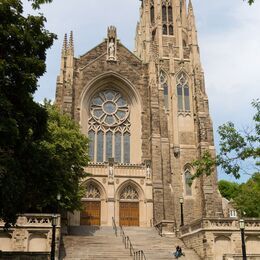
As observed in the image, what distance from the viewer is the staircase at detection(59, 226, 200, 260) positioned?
69.7ft

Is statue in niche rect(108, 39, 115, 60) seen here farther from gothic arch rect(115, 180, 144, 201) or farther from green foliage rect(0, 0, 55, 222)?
green foliage rect(0, 0, 55, 222)

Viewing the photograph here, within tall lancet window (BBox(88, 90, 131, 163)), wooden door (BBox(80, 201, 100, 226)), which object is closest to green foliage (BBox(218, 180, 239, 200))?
tall lancet window (BBox(88, 90, 131, 163))

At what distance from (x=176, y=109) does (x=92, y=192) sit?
11798 millimetres

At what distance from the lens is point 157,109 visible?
35.1 metres

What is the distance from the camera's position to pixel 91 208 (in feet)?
107

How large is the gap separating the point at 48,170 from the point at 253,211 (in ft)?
103

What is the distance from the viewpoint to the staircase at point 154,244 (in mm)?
22000

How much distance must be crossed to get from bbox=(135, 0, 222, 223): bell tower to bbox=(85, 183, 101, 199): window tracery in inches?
190

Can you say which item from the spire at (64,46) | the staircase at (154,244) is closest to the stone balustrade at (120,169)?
the staircase at (154,244)

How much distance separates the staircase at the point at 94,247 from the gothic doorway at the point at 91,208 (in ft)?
15.4

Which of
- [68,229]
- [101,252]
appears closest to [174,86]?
[68,229]

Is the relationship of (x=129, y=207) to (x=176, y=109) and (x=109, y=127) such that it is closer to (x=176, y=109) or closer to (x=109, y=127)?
(x=109, y=127)

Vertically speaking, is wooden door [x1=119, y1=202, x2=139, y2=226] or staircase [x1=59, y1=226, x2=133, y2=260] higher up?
wooden door [x1=119, y1=202, x2=139, y2=226]

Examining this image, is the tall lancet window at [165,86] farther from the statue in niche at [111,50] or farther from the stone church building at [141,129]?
the statue in niche at [111,50]
